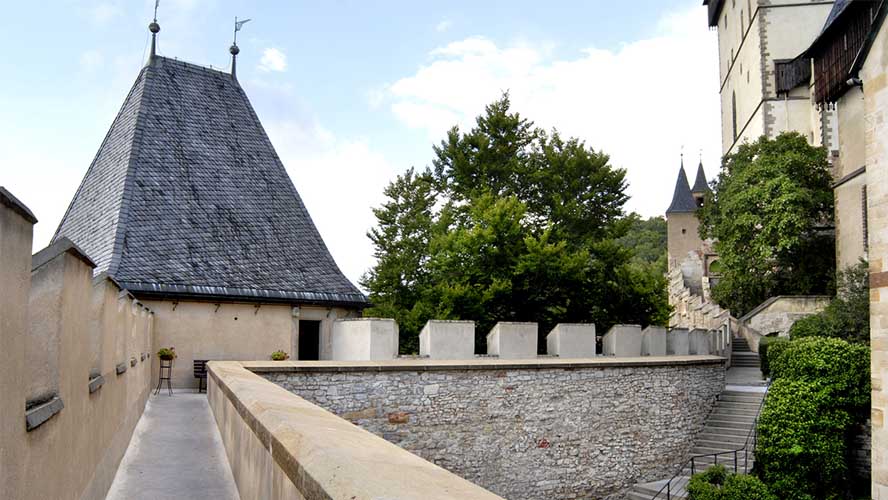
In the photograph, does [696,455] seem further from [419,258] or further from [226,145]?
[419,258]

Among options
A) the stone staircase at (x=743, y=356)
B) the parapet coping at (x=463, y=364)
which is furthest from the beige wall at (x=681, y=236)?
the parapet coping at (x=463, y=364)

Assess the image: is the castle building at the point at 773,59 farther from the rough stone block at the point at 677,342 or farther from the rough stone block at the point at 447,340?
the rough stone block at the point at 447,340

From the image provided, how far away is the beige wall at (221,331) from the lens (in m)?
16.9

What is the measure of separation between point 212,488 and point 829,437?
1528 centimetres

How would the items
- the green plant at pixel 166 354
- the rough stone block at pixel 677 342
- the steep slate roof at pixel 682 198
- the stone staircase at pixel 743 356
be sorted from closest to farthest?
1. the green plant at pixel 166 354
2. the rough stone block at pixel 677 342
3. the stone staircase at pixel 743 356
4. the steep slate roof at pixel 682 198

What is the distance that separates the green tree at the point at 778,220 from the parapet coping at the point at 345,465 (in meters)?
31.5

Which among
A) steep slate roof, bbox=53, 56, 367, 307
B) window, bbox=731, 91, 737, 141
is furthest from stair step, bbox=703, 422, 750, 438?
window, bbox=731, 91, 737, 141

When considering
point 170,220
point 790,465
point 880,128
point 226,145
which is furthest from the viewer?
point 226,145

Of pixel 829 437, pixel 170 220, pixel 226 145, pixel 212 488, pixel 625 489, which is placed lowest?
pixel 625 489

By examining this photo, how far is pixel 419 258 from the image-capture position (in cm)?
3419

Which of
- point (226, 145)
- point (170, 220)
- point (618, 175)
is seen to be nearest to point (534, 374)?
point (170, 220)

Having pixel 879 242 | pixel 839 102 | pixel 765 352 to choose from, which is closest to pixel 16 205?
pixel 879 242

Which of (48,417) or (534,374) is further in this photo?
(534,374)

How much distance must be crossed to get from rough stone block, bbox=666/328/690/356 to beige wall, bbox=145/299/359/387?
914 centimetres
